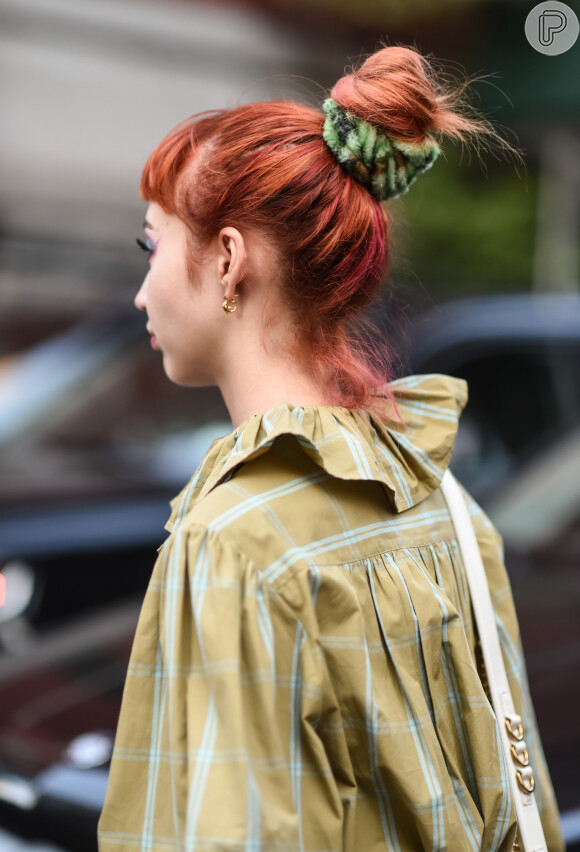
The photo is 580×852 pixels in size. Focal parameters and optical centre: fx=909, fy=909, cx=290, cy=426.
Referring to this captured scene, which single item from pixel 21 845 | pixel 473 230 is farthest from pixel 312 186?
pixel 473 230

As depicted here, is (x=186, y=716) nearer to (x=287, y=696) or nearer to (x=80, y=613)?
(x=287, y=696)

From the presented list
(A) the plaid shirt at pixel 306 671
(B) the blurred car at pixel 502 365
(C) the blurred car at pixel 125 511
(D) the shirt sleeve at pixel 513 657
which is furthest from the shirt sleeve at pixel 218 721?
(B) the blurred car at pixel 502 365

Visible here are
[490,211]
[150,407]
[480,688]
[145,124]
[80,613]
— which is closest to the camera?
[480,688]

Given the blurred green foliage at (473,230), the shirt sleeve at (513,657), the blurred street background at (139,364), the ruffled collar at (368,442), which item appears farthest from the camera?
the blurred green foliage at (473,230)

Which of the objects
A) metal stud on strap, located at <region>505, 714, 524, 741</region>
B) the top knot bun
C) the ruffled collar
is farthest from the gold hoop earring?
metal stud on strap, located at <region>505, 714, 524, 741</region>

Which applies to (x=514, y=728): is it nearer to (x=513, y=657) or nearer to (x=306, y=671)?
(x=513, y=657)

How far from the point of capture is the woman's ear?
1.39 meters

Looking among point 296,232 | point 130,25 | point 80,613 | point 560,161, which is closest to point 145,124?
point 130,25

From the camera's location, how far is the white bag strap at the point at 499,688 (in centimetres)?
144

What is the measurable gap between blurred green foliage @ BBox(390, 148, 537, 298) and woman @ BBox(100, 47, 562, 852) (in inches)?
338

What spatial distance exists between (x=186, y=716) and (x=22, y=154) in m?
10.6

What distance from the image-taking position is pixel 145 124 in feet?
37.7

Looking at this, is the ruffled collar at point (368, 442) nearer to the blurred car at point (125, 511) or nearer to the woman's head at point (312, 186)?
the woman's head at point (312, 186)

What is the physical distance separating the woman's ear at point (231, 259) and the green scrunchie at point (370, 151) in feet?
0.69
